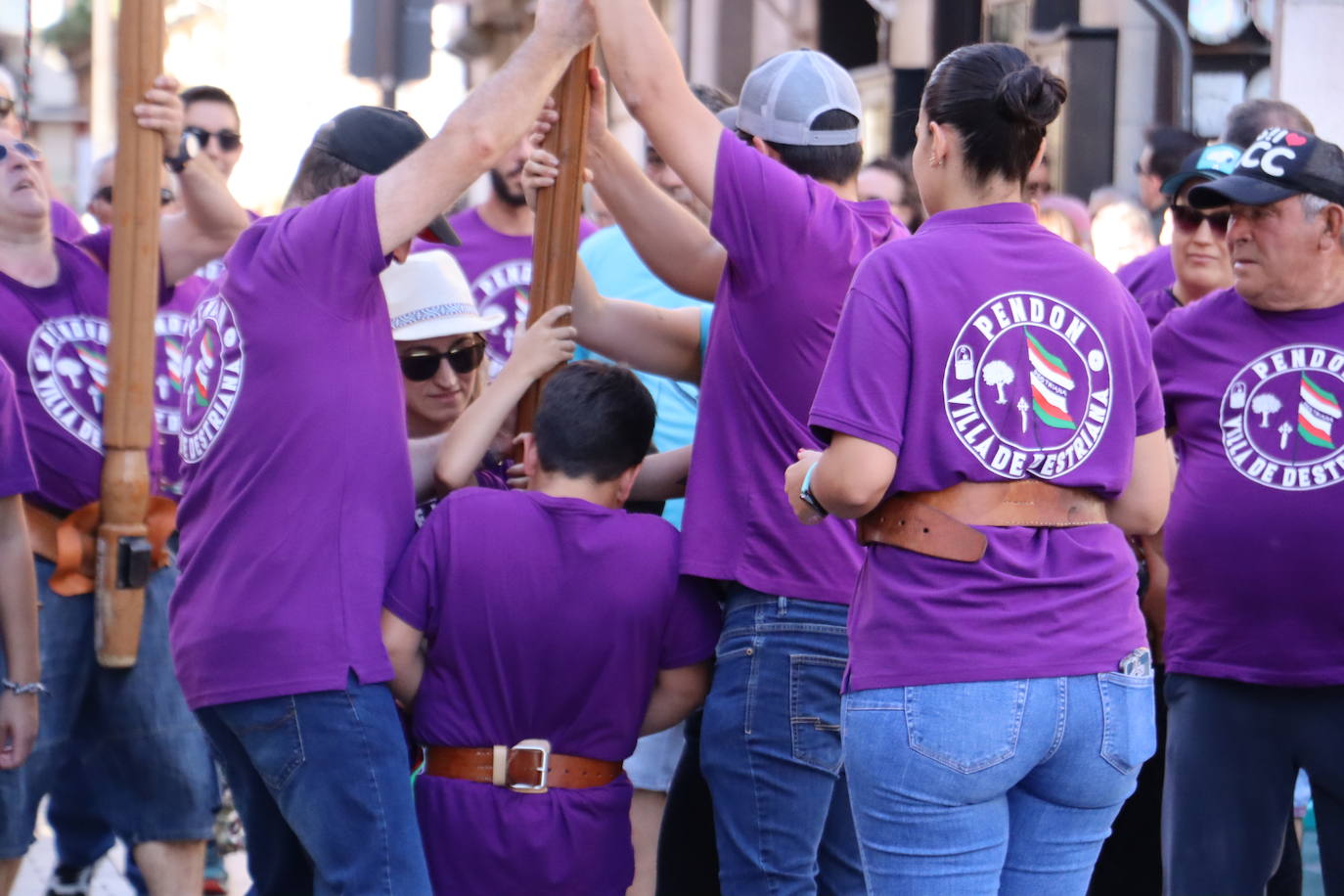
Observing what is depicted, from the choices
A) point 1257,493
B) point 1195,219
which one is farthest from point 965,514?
point 1195,219

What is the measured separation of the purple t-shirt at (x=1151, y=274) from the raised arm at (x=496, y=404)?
6.59 feet

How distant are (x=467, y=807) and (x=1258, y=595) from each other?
1752mm

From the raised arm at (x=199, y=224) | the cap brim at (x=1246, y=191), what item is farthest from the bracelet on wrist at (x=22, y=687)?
the cap brim at (x=1246, y=191)

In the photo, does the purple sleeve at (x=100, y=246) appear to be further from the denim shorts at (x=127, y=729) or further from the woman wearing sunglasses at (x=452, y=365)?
the woman wearing sunglasses at (x=452, y=365)

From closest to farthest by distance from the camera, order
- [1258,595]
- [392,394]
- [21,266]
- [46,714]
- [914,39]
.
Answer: [392,394], [1258,595], [46,714], [21,266], [914,39]

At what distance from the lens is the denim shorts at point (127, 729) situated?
176 inches

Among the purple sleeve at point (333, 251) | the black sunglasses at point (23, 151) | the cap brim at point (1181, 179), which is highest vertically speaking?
the black sunglasses at point (23, 151)

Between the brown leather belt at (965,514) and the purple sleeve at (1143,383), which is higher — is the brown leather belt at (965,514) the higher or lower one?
the lower one

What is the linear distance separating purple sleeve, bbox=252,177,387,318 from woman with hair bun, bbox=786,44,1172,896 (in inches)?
33.0

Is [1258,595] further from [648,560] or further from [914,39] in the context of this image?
[914,39]

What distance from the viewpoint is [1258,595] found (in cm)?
400

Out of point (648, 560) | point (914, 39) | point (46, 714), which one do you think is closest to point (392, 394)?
point (648, 560)

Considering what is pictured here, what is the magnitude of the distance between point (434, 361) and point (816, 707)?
1089 millimetres

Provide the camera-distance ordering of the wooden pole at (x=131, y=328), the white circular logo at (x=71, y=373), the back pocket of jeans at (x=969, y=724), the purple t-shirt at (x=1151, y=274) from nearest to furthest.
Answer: the back pocket of jeans at (x=969, y=724) → the wooden pole at (x=131, y=328) → the white circular logo at (x=71, y=373) → the purple t-shirt at (x=1151, y=274)
